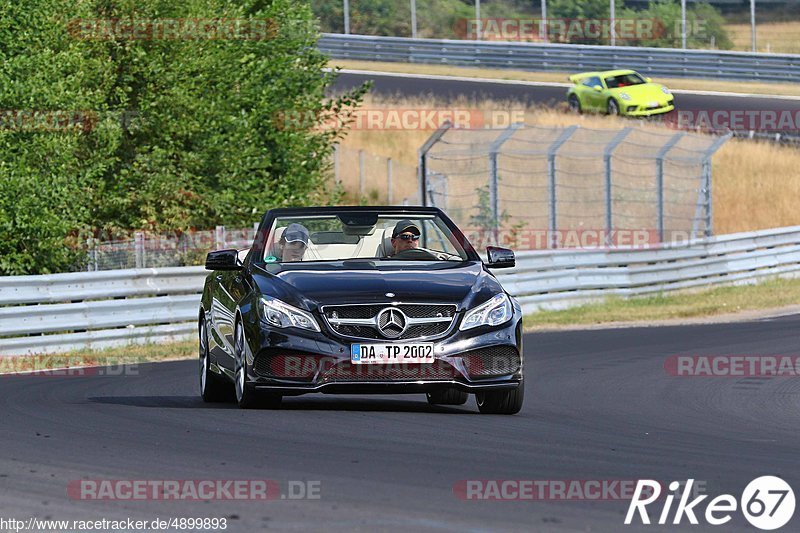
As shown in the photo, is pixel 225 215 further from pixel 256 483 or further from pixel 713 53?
pixel 713 53

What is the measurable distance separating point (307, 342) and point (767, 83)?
41.8 metres

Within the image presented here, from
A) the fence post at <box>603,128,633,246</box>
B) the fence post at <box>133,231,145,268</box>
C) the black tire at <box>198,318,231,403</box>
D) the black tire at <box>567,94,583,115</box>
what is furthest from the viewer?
the black tire at <box>567,94,583,115</box>

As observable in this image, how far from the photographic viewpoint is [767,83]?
49.8 m

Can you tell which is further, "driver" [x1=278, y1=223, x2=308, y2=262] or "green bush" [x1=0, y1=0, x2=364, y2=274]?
"green bush" [x1=0, y1=0, x2=364, y2=274]

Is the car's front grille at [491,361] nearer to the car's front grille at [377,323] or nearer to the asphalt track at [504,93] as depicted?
the car's front grille at [377,323]

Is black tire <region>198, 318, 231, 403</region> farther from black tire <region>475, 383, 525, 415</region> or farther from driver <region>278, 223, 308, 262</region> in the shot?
black tire <region>475, 383, 525, 415</region>

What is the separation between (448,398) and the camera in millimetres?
12070

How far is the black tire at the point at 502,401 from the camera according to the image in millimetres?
10688

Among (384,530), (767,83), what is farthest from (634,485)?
(767,83)
